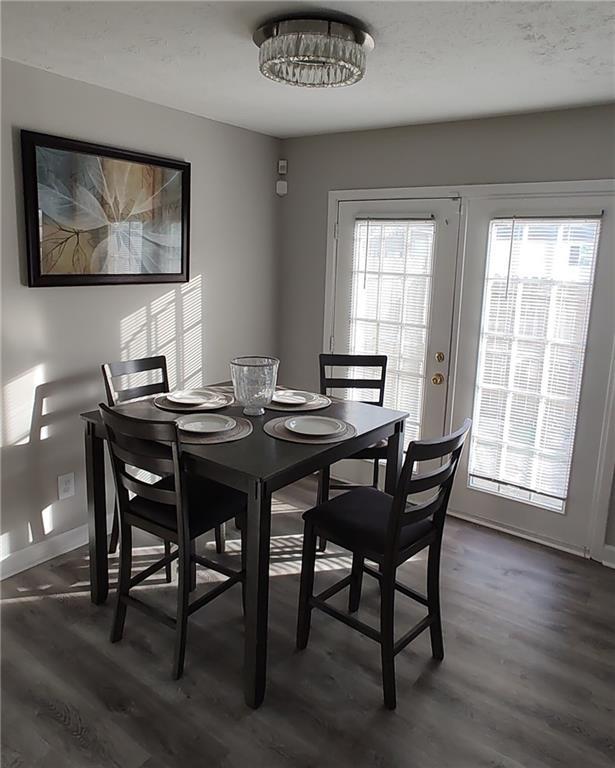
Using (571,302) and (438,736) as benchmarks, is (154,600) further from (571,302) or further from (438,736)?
(571,302)

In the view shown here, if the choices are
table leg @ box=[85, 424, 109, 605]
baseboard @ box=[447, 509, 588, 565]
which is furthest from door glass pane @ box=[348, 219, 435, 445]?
table leg @ box=[85, 424, 109, 605]

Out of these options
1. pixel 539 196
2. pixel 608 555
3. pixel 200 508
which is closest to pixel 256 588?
pixel 200 508

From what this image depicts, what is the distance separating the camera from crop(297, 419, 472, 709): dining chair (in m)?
2.06

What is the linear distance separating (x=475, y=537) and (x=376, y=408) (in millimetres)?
1165

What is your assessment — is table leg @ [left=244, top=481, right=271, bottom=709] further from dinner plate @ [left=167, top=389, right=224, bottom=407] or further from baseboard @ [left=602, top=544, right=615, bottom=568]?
baseboard @ [left=602, top=544, right=615, bottom=568]

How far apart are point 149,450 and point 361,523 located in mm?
863

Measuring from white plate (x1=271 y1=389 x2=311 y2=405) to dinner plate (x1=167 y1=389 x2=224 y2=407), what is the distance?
283mm

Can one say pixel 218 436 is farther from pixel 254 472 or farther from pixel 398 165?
pixel 398 165

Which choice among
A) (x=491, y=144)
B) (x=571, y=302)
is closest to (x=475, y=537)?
(x=571, y=302)

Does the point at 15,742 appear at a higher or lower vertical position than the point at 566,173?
lower

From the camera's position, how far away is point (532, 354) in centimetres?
334

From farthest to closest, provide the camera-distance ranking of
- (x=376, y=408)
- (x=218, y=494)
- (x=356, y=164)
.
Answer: (x=356, y=164), (x=376, y=408), (x=218, y=494)

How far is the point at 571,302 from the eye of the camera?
3164 millimetres

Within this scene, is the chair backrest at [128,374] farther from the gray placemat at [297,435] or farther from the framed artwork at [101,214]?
the gray placemat at [297,435]
